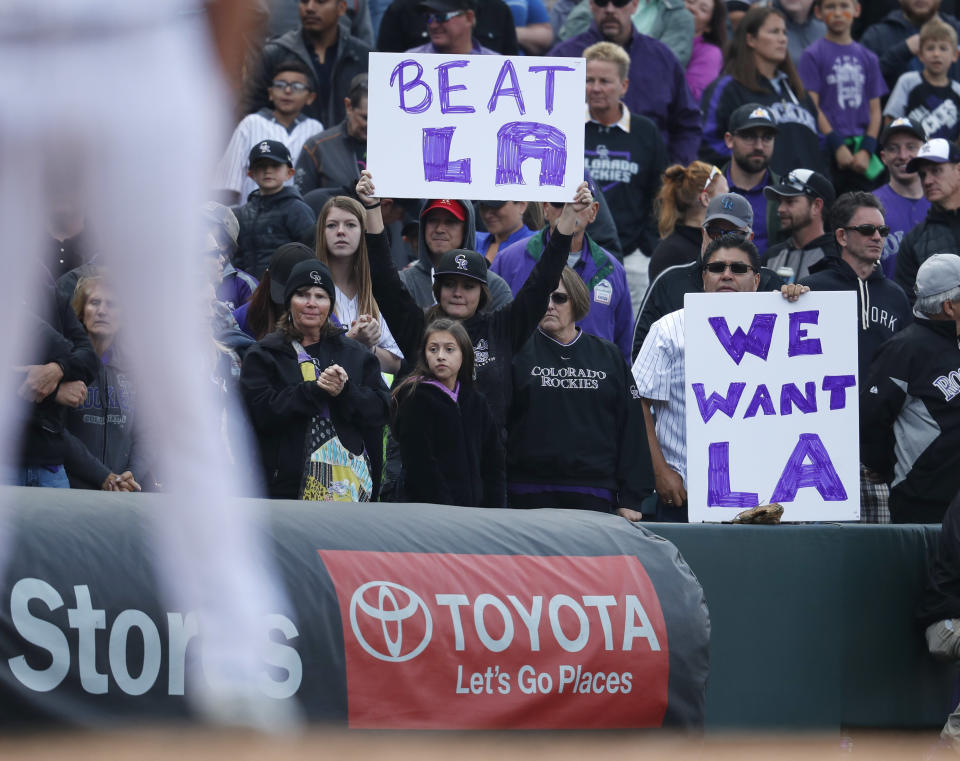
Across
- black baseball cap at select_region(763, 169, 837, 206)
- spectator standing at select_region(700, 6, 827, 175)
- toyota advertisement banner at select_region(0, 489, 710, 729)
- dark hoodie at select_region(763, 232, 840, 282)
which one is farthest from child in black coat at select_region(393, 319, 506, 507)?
spectator standing at select_region(700, 6, 827, 175)

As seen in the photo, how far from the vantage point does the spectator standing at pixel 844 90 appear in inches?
512

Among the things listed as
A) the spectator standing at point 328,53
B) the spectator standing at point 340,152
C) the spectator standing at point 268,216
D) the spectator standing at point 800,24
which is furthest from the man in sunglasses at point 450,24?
the spectator standing at point 800,24

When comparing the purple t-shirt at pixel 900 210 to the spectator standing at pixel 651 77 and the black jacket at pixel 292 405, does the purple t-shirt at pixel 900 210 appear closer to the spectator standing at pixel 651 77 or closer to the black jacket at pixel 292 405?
the spectator standing at pixel 651 77

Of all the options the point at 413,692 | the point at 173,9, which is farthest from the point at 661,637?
the point at 173,9

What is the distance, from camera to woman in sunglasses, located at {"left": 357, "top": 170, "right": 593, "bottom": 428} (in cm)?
776

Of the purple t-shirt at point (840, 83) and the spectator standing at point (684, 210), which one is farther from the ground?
the purple t-shirt at point (840, 83)

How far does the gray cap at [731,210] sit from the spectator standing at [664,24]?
12.8 ft

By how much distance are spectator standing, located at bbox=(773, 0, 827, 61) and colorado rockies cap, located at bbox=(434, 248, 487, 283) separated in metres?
6.74

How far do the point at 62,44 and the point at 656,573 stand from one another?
14.9 feet

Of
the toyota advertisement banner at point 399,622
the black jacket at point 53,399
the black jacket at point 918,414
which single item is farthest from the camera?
the black jacket at point 918,414

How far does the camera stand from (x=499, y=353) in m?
7.92

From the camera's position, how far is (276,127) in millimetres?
10727

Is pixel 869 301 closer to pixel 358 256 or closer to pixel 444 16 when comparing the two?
pixel 358 256

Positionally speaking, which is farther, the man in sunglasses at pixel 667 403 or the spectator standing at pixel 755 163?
the spectator standing at pixel 755 163
